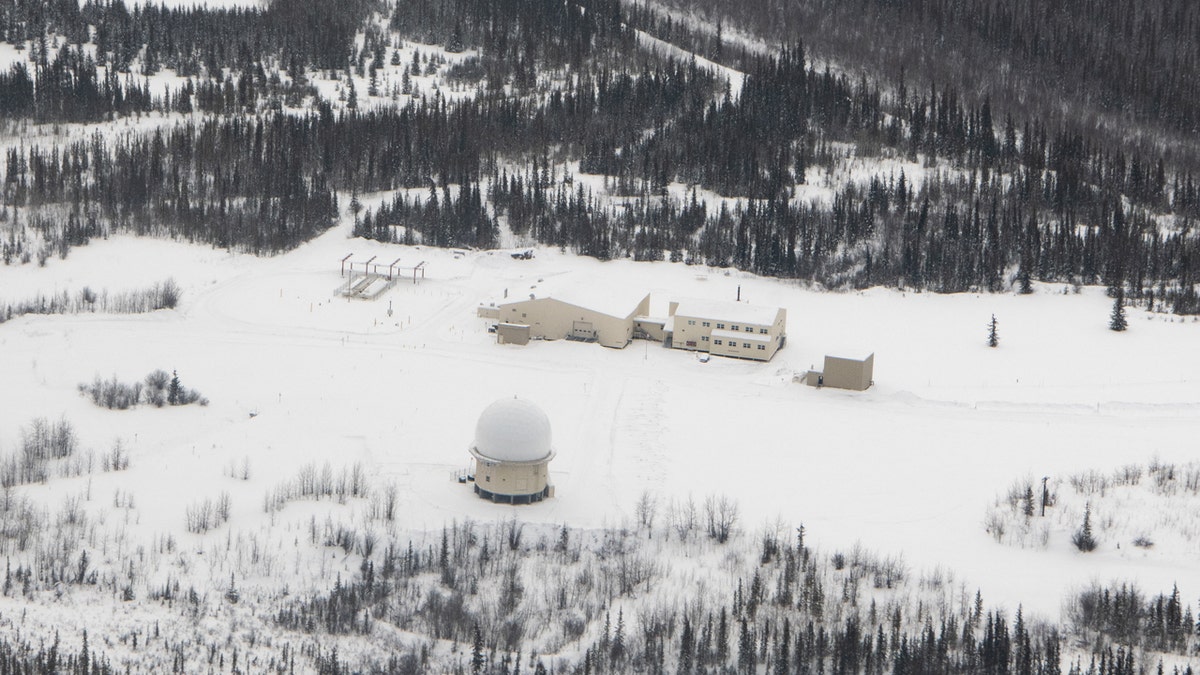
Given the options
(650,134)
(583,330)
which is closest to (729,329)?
(583,330)

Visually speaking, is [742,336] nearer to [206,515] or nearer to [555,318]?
[555,318]

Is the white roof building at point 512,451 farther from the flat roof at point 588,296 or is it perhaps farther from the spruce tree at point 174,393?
the flat roof at point 588,296

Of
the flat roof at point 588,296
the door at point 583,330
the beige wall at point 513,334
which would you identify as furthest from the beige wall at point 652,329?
the beige wall at point 513,334

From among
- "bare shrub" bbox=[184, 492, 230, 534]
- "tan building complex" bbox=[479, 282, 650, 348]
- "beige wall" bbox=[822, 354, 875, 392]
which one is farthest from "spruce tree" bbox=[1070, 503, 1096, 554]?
"tan building complex" bbox=[479, 282, 650, 348]

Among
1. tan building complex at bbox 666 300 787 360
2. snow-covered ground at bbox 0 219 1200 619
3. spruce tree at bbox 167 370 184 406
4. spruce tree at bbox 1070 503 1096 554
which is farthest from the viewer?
tan building complex at bbox 666 300 787 360

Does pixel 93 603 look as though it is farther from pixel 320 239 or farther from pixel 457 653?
pixel 320 239

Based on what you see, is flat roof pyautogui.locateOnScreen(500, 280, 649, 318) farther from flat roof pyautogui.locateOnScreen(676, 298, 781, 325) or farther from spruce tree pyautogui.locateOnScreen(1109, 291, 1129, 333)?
spruce tree pyautogui.locateOnScreen(1109, 291, 1129, 333)
